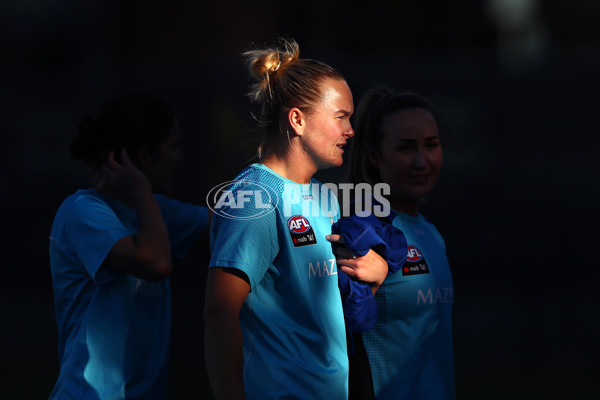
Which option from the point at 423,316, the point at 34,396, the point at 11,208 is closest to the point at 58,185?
the point at 11,208

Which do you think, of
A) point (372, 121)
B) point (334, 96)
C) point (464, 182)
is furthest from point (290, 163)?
point (464, 182)

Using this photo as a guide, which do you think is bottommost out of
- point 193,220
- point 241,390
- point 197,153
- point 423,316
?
point 241,390

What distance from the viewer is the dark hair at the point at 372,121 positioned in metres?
2.83

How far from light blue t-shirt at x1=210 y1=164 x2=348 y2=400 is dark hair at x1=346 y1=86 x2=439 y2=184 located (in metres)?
0.69

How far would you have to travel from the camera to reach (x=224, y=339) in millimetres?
1975

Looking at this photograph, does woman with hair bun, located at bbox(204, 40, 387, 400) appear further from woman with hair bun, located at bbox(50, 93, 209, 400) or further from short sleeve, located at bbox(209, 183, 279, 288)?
woman with hair bun, located at bbox(50, 93, 209, 400)

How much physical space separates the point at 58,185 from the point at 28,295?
123 cm

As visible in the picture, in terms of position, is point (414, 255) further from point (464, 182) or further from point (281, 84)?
point (464, 182)

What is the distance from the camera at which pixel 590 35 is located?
10586 millimetres

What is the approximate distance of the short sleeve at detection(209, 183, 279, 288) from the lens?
2.04 meters

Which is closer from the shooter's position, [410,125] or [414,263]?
[414,263]

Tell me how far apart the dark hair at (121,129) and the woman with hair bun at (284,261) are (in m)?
0.67

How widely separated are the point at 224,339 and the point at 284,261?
0.30 meters

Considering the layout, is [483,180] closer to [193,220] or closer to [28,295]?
[28,295]
